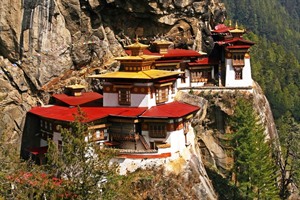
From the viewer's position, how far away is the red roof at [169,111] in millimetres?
29362

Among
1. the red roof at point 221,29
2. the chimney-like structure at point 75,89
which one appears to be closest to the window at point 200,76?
the red roof at point 221,29

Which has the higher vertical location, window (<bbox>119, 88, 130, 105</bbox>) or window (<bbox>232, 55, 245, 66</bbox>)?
window (<bbox>232, 55, 245, 66</bbox>)

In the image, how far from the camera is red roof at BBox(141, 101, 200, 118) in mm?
29362

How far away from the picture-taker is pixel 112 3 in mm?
39438

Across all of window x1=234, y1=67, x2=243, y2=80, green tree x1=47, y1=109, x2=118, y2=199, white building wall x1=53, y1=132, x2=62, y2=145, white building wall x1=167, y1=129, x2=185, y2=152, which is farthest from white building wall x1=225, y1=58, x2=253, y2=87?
green tree x1=47, y1=109, x2=118, y2=199

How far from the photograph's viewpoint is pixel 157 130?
97.8 feet

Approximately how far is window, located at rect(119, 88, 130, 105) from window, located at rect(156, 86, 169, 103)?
2.05 m

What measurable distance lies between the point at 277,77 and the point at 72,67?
60996 millimetres

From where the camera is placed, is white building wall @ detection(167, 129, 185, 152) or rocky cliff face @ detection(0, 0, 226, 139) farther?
rocky cliff face @ detection(0, 0, 226, 139)

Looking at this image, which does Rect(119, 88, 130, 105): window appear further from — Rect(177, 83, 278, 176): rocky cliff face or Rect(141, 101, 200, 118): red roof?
Rect(177, 83, 278, 176): rocky cliff face

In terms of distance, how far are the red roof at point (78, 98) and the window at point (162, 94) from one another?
4.99 metres

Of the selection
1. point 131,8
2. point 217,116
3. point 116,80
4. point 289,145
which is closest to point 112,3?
point 131,8

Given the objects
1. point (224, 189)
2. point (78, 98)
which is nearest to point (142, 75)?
point (78, 98)

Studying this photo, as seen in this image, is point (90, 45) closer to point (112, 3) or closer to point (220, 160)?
point (112, 3)
